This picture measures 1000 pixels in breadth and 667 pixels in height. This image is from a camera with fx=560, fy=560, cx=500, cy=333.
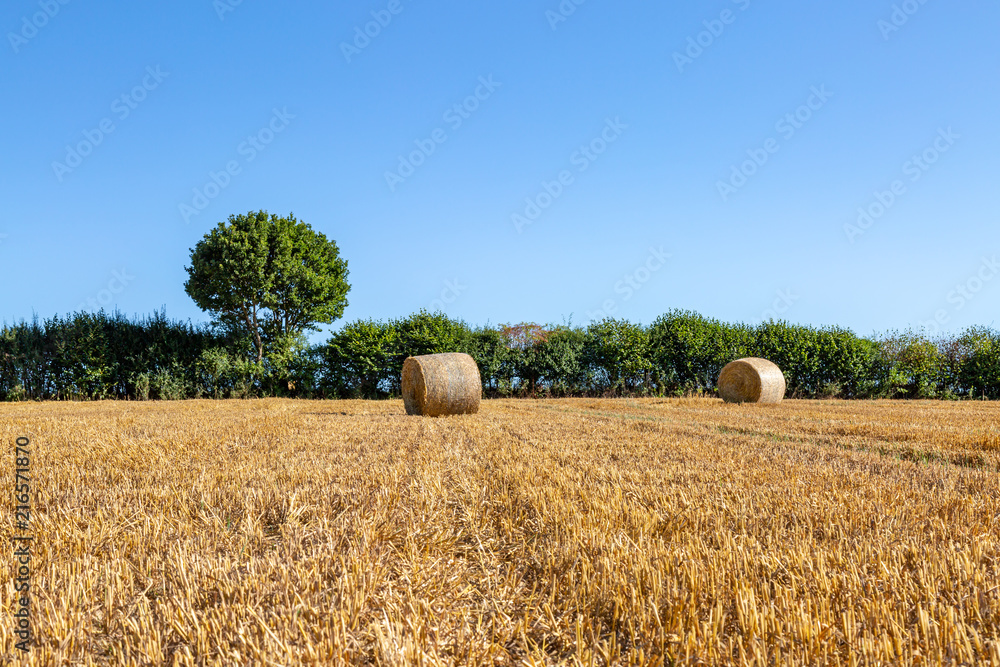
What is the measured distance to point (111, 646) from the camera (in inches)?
88.4

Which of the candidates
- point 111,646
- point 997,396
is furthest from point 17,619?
point 997,396

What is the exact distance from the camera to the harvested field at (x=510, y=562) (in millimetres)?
2197

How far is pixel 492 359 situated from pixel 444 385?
1200 centimetres

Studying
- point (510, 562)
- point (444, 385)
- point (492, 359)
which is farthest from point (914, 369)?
point (510, 562)

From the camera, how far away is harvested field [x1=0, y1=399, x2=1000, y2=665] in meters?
2.20

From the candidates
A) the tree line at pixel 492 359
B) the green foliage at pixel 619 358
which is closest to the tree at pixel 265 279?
the tree line at pixel 492 359

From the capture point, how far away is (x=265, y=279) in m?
24.9

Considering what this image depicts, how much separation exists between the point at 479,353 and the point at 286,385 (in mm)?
8501

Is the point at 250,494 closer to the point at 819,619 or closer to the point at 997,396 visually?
the point at 819,619

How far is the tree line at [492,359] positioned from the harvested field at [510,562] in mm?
18329

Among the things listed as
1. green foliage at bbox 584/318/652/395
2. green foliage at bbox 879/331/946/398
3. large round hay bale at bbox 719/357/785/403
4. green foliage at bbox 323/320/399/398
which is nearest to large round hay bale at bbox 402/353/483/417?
large round hay bale at bbox 719/357/785/403

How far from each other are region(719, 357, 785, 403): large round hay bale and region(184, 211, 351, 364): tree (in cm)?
1806

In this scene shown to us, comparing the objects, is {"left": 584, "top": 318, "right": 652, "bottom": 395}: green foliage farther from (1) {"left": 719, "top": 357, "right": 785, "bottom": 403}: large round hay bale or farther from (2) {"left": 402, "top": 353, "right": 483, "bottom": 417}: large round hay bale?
(2) {"left": 402, "top": 353, "right": 483, "bottom": 417}: large round hay bale

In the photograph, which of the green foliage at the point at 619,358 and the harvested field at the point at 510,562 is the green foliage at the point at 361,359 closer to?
the green foliage at the point at 619,358
